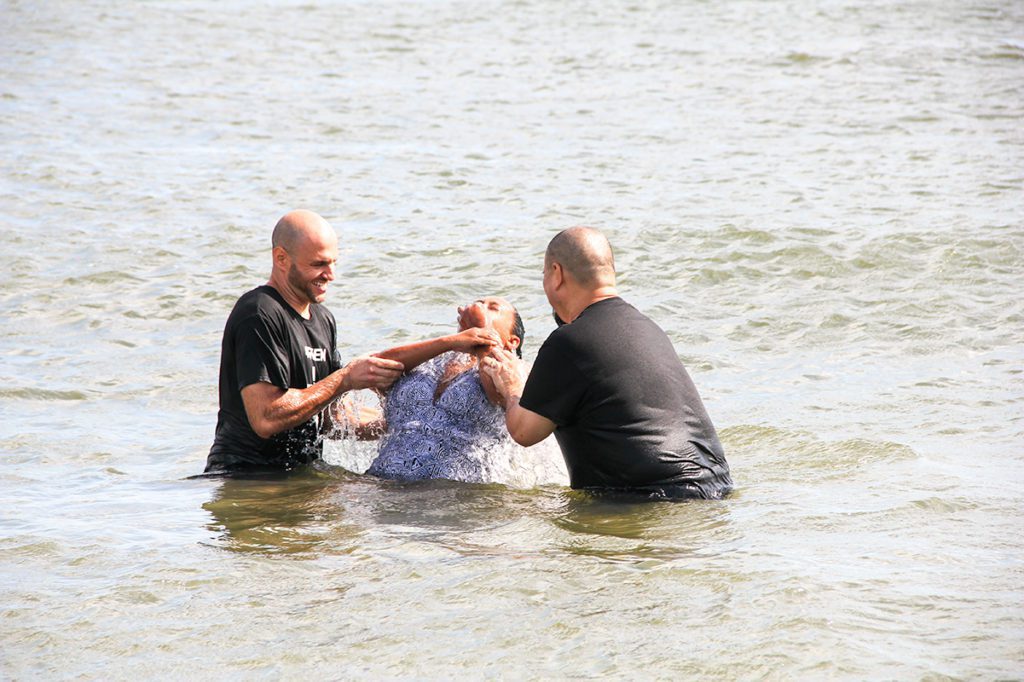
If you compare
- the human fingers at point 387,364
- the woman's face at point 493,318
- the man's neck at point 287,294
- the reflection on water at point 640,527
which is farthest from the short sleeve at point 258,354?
the reflection on water at point 640,527

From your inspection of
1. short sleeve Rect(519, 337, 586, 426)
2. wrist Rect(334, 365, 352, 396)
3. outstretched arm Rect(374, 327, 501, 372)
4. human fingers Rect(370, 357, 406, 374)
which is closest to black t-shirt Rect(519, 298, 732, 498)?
short sleeve Rect(519, 337, 586, 426)

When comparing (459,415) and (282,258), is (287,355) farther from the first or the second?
(459,415)

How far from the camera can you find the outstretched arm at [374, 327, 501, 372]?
754 cm

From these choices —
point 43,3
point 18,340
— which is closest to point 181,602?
point 18,340

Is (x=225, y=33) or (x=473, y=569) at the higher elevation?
(x=225, y=33)

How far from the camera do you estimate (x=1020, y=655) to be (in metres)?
5.22

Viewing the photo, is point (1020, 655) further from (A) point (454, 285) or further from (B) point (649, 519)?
(A) point (454, 285)

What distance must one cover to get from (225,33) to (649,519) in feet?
86.0

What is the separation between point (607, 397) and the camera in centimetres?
699

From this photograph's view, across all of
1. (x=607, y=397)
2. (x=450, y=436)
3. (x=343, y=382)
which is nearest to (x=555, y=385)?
(x=607, y=397)

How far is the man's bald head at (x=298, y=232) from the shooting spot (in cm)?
775

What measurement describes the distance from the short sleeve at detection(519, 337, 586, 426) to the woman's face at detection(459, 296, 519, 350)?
749mm

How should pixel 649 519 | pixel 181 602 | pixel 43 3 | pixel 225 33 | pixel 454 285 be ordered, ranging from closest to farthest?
1. pixel 181 602
2. pixel 649 519
3. pixel 454 285
4. pixel 225 33
5. pixel 43 3

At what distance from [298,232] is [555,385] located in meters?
1.82
